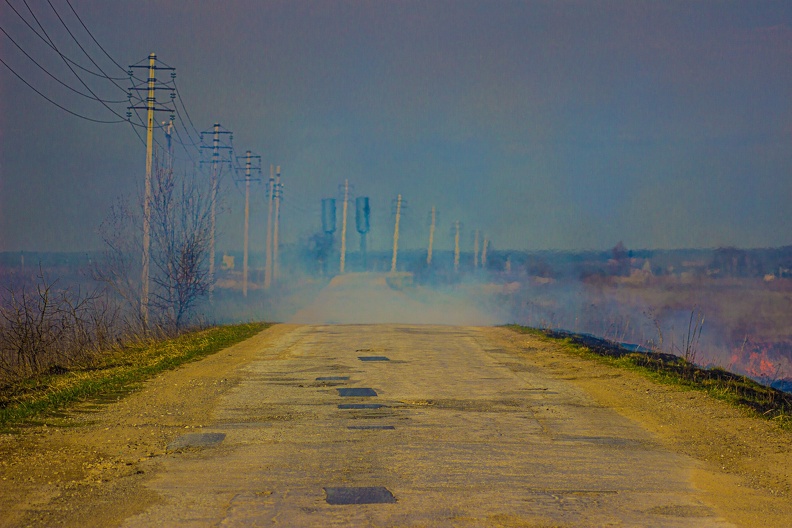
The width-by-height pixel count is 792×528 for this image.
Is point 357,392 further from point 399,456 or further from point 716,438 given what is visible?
point 716,438

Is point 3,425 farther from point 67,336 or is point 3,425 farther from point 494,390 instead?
point 67,336

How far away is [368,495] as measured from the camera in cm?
749

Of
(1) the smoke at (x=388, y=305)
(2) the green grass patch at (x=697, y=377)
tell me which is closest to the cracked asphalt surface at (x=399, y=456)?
(2) the green grass patch at (x=697, y=377)

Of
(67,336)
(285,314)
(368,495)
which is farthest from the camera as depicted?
(285,314)

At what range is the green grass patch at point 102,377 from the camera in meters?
11.8

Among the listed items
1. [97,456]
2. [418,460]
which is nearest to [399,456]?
[418,460]

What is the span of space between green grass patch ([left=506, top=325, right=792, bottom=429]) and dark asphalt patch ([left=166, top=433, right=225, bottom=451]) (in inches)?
261

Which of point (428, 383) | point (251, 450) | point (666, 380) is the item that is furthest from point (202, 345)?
point (251, 450)

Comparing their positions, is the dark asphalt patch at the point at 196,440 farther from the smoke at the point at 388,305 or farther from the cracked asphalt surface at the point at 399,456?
the smoke at the point at 388,305

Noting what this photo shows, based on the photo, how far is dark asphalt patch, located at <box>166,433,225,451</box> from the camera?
9.62 m

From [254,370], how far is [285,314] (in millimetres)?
37811

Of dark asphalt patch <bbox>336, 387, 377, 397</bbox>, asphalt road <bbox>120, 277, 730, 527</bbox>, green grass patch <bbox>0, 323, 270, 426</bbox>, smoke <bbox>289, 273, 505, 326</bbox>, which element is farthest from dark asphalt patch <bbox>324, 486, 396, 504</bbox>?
smoke <bbox>289, 273, 505, 326</bbox>

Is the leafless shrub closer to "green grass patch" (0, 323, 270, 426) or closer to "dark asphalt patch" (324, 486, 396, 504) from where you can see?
"green grass patch" (0, 323, 270, 426)

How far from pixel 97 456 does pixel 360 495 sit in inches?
117
